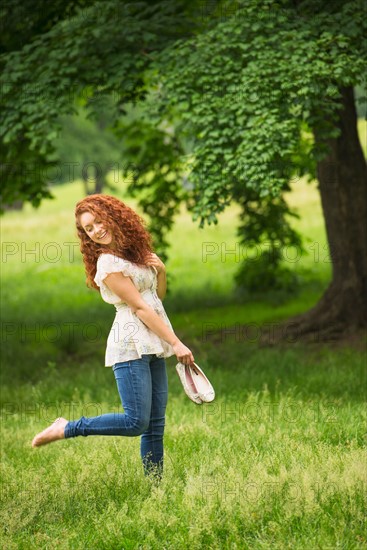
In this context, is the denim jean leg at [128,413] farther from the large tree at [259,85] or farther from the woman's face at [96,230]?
the large tree at [259,85]

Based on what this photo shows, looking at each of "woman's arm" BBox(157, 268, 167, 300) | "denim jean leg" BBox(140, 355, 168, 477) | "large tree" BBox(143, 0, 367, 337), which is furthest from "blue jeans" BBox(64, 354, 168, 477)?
"large tree" BBox(143, 0, 367, 337)

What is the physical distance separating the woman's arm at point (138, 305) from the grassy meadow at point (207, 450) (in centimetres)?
105

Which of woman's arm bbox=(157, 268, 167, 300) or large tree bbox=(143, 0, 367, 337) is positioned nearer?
woman's arm bbox=(157, 268, 167, 300)

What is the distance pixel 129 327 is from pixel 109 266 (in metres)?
0.44

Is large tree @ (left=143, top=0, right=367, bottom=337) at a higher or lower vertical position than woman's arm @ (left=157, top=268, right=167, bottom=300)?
higher

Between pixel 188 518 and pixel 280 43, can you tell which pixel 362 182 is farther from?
pixel 188 518

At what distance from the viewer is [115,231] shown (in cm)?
580

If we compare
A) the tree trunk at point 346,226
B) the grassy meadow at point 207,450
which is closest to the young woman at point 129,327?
the grassy meadow at point 207,450

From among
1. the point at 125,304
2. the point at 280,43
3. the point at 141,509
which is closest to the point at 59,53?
the point at 280,43

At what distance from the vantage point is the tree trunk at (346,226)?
41.1ft

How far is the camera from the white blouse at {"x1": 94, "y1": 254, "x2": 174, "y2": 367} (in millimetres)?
5648

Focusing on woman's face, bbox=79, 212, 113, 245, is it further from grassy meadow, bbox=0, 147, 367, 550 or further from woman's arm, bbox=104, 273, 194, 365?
grassy meadow, bbox=0, 147, 367, 550

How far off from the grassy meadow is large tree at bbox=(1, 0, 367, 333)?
210 centimetres

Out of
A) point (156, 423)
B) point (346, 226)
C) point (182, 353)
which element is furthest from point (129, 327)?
point (346, 226)
